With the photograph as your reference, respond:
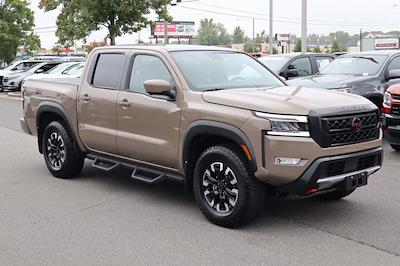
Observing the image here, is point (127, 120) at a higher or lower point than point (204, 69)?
lower

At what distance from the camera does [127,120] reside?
6266 mm

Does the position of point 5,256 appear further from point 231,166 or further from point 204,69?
point 204,69

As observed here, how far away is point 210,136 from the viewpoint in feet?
17.9

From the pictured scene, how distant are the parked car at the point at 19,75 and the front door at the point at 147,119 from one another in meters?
21.0

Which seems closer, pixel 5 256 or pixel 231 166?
pixel 5 256

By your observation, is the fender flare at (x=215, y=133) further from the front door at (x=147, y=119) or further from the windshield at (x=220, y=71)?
the windshield at (x=220, y=71)

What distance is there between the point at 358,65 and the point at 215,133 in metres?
7.05

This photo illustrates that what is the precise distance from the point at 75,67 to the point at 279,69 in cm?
1126

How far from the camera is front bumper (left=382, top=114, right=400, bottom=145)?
8.44 metres

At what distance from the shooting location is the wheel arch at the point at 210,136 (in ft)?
16.3

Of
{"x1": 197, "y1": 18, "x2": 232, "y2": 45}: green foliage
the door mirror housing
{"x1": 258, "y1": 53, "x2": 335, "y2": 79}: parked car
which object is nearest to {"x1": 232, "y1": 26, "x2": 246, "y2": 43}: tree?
{"x1": 197, "y1": 18, "x2": 232, "y2": 45}: green foliage

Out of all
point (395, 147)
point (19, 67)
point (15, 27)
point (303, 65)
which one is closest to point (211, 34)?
point (15, 27)

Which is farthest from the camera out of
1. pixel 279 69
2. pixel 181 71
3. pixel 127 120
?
pixel 279 69

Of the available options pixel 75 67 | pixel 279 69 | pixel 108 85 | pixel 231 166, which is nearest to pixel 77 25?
pixel 75 67
